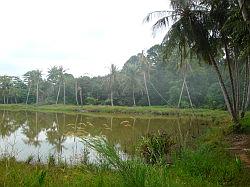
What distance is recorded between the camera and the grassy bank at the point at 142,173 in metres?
4.27

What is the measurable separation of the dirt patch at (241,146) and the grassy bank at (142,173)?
11.7 inches

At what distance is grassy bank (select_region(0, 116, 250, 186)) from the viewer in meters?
4.27

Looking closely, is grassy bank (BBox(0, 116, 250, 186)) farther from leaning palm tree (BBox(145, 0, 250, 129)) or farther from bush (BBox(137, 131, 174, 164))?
leaning palm tree (BBox(145, 0, 250, 129))

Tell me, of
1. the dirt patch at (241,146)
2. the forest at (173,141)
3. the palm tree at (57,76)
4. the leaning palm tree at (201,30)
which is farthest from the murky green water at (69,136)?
the palm tree at (57,76)

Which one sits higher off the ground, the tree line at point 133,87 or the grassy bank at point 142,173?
the tree line at point 133,87

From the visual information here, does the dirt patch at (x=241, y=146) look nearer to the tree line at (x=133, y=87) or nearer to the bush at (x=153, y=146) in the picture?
the bush at (x=153, y=146)

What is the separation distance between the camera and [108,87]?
6288 centimetres

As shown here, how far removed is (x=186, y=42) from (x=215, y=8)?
211 centimetres

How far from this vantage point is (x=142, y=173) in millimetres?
4246

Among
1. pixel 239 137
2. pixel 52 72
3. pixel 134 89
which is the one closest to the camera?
pixel 239 137

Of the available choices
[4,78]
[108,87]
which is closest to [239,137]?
[108,87]

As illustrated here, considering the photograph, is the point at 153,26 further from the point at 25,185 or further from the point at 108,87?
the point at 108,87

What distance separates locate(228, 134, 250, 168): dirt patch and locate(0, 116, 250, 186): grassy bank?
30 cm

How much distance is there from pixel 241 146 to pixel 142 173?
779 cm
